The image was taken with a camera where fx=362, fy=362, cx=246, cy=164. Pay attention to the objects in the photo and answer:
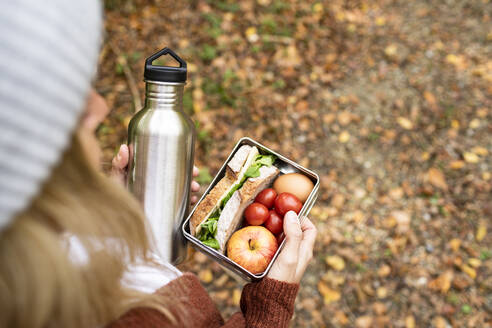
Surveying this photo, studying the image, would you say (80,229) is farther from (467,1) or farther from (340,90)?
(467,1)

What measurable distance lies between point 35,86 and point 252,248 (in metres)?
1.18

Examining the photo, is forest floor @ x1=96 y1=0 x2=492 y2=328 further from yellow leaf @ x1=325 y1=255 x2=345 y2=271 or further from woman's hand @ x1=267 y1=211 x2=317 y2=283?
woman's hand @ x1=267 y1=211 x2=317 y2=283

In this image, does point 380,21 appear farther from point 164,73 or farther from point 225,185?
point 164,73

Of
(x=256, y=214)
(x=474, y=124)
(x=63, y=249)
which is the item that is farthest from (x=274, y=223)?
(x=474, y=124)

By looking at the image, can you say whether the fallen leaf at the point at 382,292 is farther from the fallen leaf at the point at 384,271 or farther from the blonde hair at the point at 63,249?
the blonde hair at the point at 63,249

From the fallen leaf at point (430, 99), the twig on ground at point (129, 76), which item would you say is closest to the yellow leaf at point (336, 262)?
the fallen leaf at point (430, 99)

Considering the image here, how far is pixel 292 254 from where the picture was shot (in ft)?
5.13

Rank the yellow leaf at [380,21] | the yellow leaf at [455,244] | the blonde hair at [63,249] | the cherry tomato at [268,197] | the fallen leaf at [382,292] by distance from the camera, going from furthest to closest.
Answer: the yellow leaf at [380,21] → the yellow leaf at [455,244] → the fallen leaf at [382,292] → the cherry tomato at [268,197] → the blonde hair at [63,249]

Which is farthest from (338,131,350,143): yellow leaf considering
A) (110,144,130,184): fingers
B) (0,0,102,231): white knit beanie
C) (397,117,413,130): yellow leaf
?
(0,0,102,231): white knit beanie

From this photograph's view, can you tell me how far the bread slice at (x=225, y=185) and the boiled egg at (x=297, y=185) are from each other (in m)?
0.20

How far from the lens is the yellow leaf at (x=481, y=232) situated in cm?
289

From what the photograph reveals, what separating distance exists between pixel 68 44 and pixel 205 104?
275 cm

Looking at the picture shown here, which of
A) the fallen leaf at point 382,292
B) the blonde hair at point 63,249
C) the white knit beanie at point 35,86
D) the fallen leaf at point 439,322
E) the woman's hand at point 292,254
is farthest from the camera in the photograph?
the fallen leaf at point 382,292

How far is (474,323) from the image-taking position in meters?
2.63
